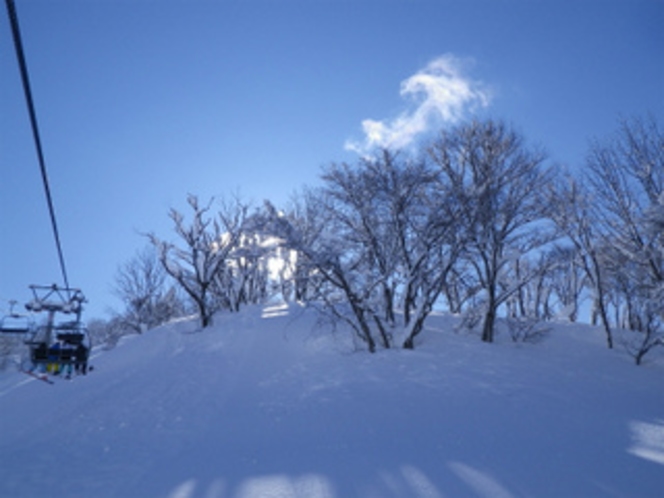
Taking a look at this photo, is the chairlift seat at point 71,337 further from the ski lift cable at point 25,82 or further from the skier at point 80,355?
the ski lift cable at point 25,82

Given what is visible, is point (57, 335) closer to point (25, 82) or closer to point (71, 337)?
point (71, 337)

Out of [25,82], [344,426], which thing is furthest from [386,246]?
[25,82]

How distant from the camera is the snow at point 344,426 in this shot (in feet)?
15.3

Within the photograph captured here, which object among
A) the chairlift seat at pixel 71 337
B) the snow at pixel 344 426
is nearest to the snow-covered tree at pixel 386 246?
the snow at pixel 344 426

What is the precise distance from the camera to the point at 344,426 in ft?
21.9

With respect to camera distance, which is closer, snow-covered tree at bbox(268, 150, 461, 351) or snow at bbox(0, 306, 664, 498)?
snow at bbox(0, 306, 664, 498)

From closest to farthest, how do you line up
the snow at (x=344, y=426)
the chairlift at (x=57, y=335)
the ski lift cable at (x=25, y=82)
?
the ski lift cable at (x=25, y=82) → the snow at (x=344, y=426) → the chairlift at (x=57, y=335)

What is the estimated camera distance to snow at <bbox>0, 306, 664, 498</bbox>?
4.68 meters

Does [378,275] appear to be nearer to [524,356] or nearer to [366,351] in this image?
[366,351]

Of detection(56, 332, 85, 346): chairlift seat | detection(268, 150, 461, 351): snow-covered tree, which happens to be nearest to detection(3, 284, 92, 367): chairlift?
detection(56, 332, 85, 346): chairlift seat

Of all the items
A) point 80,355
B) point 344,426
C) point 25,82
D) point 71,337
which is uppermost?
point 25,82

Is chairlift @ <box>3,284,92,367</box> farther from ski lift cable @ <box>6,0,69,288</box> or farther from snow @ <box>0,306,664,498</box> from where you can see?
ski lift cable @ <box>6,0,69,288</box>

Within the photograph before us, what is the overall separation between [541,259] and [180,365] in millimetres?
16417

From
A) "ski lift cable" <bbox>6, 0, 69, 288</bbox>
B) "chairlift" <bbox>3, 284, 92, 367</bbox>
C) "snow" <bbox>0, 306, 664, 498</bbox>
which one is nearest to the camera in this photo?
"ski lift cable" <bbox>6, 0, 69, 288</bbox>
